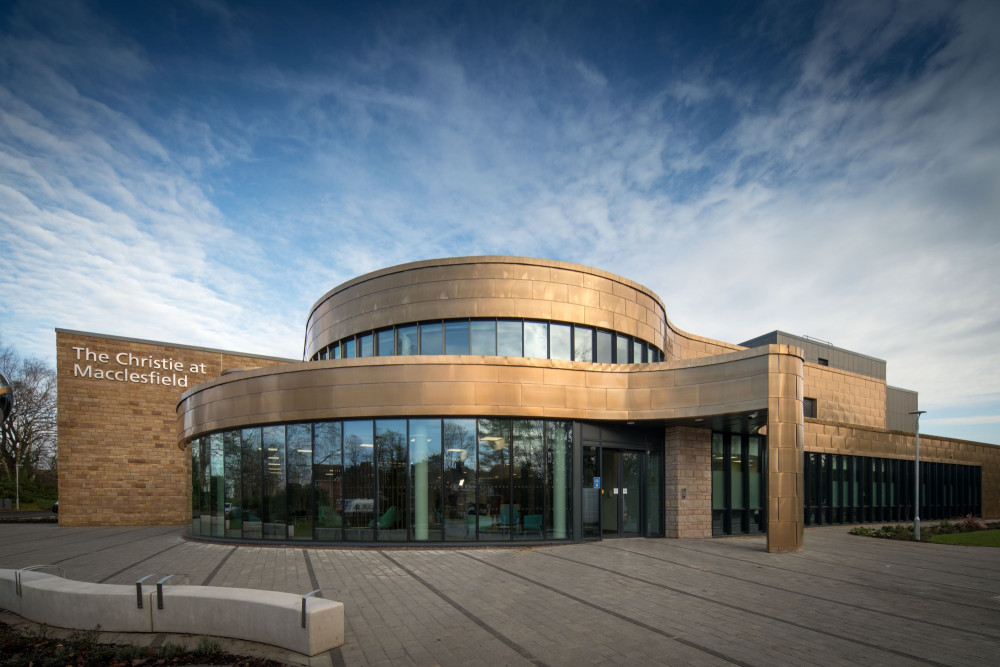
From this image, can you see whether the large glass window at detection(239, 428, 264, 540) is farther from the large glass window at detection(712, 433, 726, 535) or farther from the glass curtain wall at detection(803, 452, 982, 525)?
the glass curtain wall at detection(803, 452, 982, 525)

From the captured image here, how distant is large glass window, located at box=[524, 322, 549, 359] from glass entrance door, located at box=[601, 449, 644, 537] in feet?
12.7

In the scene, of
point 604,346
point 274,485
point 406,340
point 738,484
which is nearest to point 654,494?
point 738,484

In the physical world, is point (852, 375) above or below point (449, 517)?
above

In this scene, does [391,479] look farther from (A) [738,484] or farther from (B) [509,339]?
(A) [738,484]

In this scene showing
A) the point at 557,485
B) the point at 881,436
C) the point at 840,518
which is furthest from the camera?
the point at 881,436

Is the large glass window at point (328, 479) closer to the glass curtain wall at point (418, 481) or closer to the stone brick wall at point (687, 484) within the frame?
the glass curtain wall at point (418, 481)

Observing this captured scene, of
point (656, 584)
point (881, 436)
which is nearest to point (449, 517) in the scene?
point (656, 584)

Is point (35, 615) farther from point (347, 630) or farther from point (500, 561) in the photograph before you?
point (500, 561)

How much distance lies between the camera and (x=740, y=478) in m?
22.0

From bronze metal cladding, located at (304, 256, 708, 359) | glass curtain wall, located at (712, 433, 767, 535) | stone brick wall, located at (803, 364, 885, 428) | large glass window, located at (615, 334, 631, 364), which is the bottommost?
glass curtain wall, located at (712, 433, 767, 535)

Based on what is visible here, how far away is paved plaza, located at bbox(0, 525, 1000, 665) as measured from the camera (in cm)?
756

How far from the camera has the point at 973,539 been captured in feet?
69.2

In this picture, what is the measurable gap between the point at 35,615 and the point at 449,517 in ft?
32.0

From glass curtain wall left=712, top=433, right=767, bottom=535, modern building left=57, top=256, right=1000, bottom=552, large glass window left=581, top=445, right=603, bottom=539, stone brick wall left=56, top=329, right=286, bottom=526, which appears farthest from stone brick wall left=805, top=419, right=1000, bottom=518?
stone brick wall left=56, top=329, right=286, bottom=526
